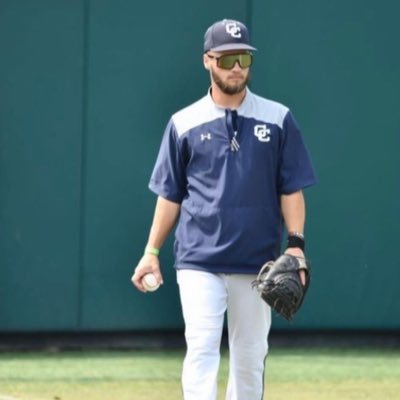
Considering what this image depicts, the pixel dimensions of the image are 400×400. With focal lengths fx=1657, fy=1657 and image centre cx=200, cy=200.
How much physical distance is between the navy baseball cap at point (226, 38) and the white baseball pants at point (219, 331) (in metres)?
1.02

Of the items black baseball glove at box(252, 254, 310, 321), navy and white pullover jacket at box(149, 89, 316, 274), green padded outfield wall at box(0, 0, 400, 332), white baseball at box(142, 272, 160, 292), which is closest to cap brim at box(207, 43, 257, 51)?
navy and white pullover jacket at box(149, 89, 316, 274)

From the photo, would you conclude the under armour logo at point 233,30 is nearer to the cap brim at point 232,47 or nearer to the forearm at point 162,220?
the cap brim at point 232,47

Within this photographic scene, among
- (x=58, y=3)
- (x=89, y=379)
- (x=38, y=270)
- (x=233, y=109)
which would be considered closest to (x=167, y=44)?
(x=58, y=3)

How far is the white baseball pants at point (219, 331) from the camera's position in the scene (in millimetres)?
7305

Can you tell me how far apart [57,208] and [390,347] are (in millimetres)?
2613

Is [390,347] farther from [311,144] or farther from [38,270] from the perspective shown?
[38,270]

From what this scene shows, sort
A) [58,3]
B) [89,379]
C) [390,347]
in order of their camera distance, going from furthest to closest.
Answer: [390,347], [58,3], [89,379]

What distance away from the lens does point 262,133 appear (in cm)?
743

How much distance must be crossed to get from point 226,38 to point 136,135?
3.92 metres

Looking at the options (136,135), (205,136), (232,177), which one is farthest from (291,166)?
(136,135)

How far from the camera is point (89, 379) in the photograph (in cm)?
1015

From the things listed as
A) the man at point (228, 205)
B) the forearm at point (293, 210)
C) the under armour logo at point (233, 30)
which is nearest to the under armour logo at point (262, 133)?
the man at point (228, 205)

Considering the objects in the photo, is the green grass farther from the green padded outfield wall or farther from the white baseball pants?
the white baseball pants

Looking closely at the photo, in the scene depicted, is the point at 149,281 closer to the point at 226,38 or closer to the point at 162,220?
the point at 162,220
